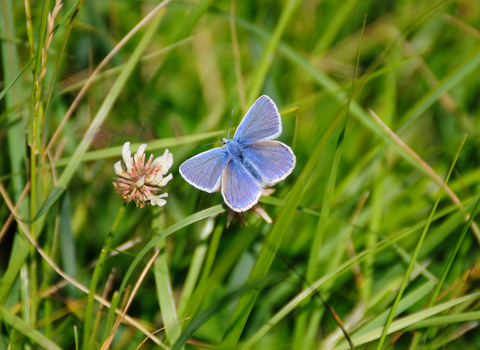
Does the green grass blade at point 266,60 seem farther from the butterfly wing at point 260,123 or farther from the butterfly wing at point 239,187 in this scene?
the butterfly wing at point 239,187

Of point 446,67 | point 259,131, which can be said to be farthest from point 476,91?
point 259,131

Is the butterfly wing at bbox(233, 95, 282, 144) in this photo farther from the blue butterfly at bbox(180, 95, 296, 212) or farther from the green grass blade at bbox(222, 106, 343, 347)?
the green grass blade at bbox(222, 106, 343, 347)

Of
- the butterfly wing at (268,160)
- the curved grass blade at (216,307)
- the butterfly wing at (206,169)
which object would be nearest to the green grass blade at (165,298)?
the curved grass blade at (216,307)

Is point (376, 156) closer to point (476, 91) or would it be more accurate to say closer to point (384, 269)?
point (384, 269)

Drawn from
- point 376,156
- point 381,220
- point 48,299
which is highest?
point 376,156

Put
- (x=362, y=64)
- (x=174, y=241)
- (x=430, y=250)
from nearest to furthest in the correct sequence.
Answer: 1. (x=430, y=250)
2. (x=174, y=241)
3. (x=362, y=64)

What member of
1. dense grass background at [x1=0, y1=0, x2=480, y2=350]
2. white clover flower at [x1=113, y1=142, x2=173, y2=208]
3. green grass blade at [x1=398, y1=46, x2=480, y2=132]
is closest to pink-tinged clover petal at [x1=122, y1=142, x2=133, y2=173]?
white clover flower at [x1=113, y1=142, x2=173, y2=208]

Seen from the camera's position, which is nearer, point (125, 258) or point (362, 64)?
point (125, 258)
